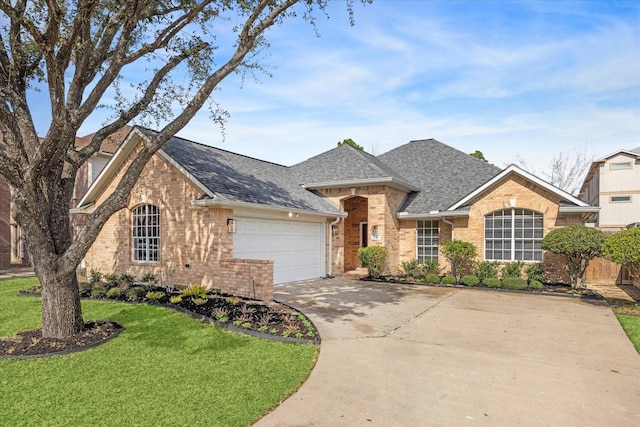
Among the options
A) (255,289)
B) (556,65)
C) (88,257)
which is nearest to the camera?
→ (255,289)

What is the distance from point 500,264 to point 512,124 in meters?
13.0

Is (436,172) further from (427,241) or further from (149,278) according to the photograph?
(149,278)

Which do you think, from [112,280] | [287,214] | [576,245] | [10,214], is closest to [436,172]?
[576,245]

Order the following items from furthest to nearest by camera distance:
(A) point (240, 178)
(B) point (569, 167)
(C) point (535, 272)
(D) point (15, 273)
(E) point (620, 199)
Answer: (B) point (569, 167)
(E) point (620, 199)
(D) point (15, 273)
(A) point (240, 178)
(C) point (535, 272)

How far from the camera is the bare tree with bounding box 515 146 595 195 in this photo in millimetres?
36719

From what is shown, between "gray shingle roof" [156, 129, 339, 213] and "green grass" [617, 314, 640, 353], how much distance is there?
31.4ft

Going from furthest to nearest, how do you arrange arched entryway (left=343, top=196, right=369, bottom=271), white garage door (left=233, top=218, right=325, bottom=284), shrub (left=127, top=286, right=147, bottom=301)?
arched entryway (left=343, top=196, right=369, bottom=271) → white garage door (left=233, top=218, right=325, bottom=284) → shrub (left=127, top=286, right=147, bottom=301)

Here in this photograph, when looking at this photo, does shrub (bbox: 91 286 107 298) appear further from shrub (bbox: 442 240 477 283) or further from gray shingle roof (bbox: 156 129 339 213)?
shrub (bbox: 442 240 477 283)

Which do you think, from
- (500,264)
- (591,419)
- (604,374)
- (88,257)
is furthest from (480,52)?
(88,257)

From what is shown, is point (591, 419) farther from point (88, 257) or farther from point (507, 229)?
point (88, 257)

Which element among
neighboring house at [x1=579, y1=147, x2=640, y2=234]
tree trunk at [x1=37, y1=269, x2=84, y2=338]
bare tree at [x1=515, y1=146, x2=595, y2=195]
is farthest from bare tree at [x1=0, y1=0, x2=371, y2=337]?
bare tree at [x1=515, y1=146, x2=595, y2=195]

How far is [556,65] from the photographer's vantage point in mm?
14023

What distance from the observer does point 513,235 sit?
1457 centimetres

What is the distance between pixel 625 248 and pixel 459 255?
540 cm
